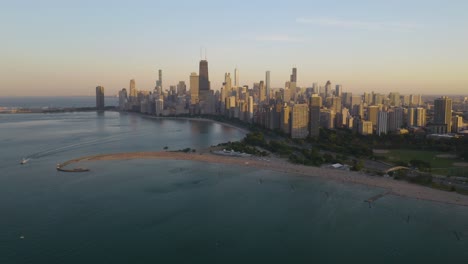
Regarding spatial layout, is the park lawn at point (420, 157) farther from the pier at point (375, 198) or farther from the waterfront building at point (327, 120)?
the waterfront building at point (327, 120)

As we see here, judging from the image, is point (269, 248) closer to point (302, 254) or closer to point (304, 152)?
point (302, 254)

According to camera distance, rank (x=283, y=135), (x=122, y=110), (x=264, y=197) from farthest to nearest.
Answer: (x=122, y=110) → (x=283, y=135) → (x=264, y=197)

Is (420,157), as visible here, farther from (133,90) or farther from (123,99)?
(133,90)

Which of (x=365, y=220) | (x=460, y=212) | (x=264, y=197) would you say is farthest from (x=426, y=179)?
(x=264, y=197)

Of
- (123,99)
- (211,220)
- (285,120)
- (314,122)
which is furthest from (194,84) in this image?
(211,220)

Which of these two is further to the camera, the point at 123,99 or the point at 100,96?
the point at 123,99

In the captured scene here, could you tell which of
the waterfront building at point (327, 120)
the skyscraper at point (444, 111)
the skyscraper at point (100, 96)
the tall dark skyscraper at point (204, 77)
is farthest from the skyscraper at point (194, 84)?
the skyscraper at point (444, 111)

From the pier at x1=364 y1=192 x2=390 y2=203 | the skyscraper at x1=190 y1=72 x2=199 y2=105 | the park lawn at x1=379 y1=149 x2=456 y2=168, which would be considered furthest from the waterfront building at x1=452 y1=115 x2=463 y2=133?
the skyscraper at x1=190 y1=72 x2=199 y2=105
